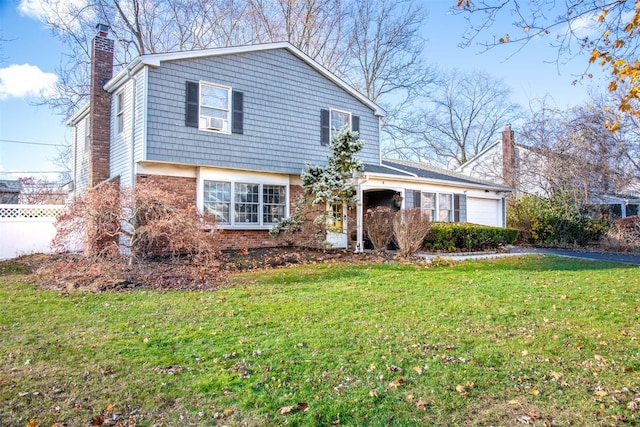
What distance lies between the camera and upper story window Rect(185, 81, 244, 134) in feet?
38.1

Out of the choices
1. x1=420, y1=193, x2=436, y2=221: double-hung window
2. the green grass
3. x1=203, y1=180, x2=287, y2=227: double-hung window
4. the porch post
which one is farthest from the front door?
the green grass

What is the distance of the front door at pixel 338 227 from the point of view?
13945 millimetres

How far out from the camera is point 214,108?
12.1 meters

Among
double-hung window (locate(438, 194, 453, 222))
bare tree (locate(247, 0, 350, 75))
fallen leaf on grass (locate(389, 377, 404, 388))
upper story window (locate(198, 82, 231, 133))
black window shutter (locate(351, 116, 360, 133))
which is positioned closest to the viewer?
fallen leaf on grass (locate(389, 377, 404, 388))

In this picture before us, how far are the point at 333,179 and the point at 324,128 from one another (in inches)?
108

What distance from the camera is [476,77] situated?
35062mm

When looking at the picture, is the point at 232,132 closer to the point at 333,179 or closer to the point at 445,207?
the point at 333,179

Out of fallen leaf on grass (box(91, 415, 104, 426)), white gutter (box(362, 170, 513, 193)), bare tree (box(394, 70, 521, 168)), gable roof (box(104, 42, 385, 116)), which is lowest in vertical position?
fallen leaf on grass (box(91, 415, 104, 426))

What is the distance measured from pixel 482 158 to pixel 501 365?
88.8 ft

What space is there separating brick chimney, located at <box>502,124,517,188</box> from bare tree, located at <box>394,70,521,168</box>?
31.1 ft

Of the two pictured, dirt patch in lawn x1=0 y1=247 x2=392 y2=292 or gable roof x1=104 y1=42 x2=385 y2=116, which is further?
gable roof x1=104 y1=42 x2=385 y2=116

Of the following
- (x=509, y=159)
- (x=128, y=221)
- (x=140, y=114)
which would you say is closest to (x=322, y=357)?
(x=128, y=221)

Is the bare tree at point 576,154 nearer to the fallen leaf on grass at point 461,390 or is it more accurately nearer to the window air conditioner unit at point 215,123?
the window air conditioner unit at point 215,123

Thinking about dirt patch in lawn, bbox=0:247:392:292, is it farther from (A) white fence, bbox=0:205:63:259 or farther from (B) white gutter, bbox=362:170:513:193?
(B) white gutter, bbox=362:170:513:193
